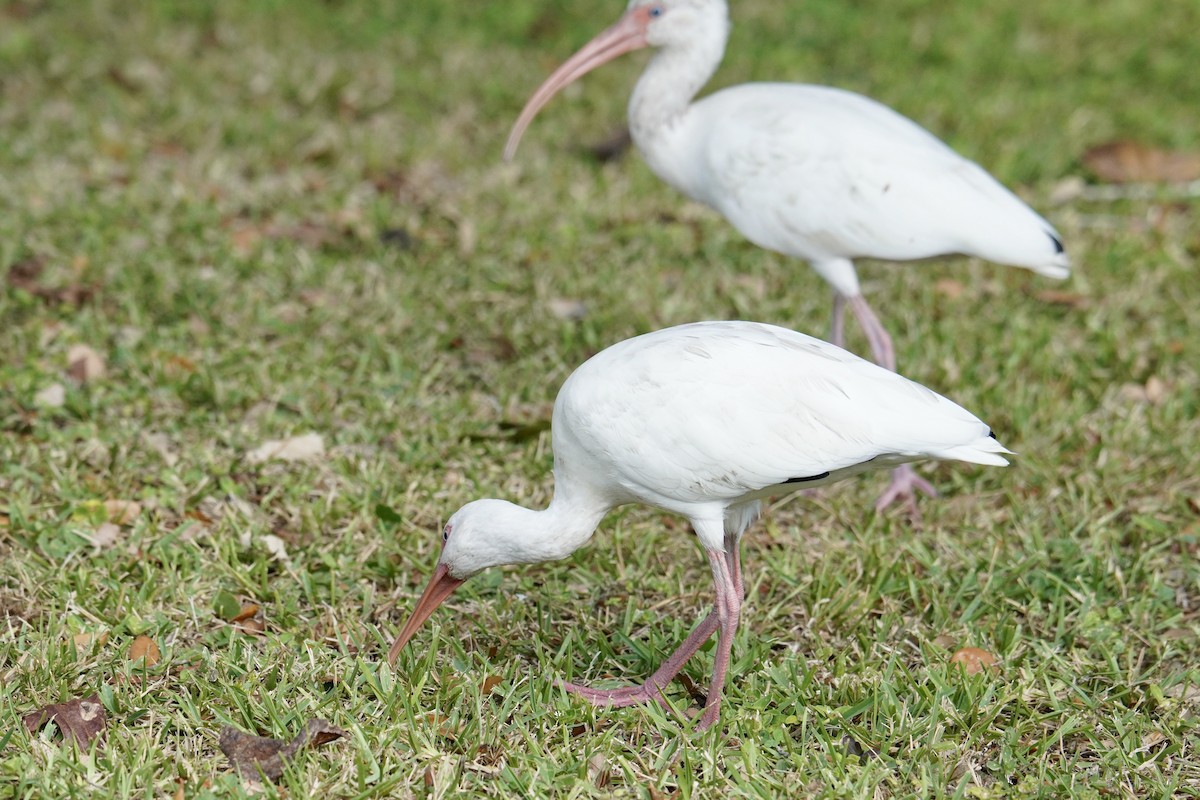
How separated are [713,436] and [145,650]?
143 centimetres

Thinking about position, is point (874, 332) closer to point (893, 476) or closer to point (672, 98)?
point (893, 476)

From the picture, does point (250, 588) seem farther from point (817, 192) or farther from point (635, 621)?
point (817, 192)

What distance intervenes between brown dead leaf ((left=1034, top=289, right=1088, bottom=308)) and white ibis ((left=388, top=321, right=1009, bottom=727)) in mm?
2476

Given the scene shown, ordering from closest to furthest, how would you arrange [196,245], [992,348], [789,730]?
[789,730] → [992,348] → [196,245]

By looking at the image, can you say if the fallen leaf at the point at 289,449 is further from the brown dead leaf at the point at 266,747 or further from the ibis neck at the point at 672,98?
the ibis neck at the point at 672,98

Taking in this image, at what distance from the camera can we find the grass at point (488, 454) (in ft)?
9.48

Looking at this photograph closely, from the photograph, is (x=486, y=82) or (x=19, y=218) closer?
(x=19, y=218)

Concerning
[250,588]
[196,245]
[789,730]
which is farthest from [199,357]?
[789,730]

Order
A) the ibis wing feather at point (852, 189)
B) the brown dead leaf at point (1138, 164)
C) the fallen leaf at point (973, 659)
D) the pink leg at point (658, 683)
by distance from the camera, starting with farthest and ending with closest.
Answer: the brown dead leaf at point (1138, 164) < the ibis wing feather at point (852, 189) < the fallen leaf at point (973, 659) < the pink leg at point (658, 683)

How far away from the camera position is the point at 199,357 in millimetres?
4445

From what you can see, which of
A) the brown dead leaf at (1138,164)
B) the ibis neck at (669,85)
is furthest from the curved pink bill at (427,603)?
the brown dead leaf at (1138,164)

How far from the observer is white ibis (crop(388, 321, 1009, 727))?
9.15 ft

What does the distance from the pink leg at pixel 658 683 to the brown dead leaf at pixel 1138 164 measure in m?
3.94

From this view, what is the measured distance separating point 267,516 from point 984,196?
2.31 m
